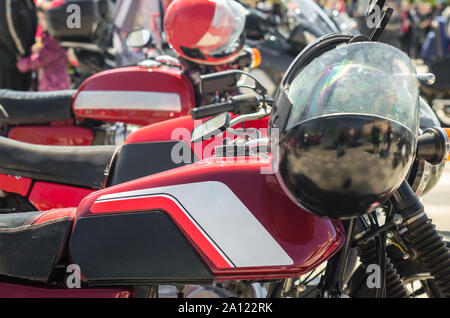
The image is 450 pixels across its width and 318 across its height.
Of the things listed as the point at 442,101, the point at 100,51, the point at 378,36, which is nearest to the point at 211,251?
the point at 378,36

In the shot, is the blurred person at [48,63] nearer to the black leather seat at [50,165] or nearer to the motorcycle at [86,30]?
the motorcycle at [86,30]

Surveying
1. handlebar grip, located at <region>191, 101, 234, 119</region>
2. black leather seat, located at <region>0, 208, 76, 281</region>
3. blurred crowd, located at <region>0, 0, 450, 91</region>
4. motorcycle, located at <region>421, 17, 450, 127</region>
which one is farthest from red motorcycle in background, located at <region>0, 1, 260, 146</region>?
motorcycle, located at <region>421, 17, 450, 127</region>

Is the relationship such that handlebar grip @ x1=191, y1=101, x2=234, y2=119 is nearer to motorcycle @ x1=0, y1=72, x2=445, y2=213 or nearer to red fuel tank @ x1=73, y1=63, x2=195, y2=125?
motorcycle @ x1=0, y1=72, x2=445, y2=213

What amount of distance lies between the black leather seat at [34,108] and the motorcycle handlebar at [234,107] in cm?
220

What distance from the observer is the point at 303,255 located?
1334 millimetres

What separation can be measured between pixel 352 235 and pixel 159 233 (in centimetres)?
53

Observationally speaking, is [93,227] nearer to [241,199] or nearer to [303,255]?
[241,199]

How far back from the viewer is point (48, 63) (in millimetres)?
6273

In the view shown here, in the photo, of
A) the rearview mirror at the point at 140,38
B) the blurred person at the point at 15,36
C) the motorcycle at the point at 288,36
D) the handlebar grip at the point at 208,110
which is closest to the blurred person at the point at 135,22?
the rearview mirror at the point at 140,38

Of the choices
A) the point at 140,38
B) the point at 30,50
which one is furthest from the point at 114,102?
the point at 30,50

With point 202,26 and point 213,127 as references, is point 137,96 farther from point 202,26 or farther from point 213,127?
point 213,127

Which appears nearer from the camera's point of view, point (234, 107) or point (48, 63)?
point (234, 107)

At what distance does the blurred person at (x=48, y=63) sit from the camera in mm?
6230

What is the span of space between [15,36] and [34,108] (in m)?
2.75
